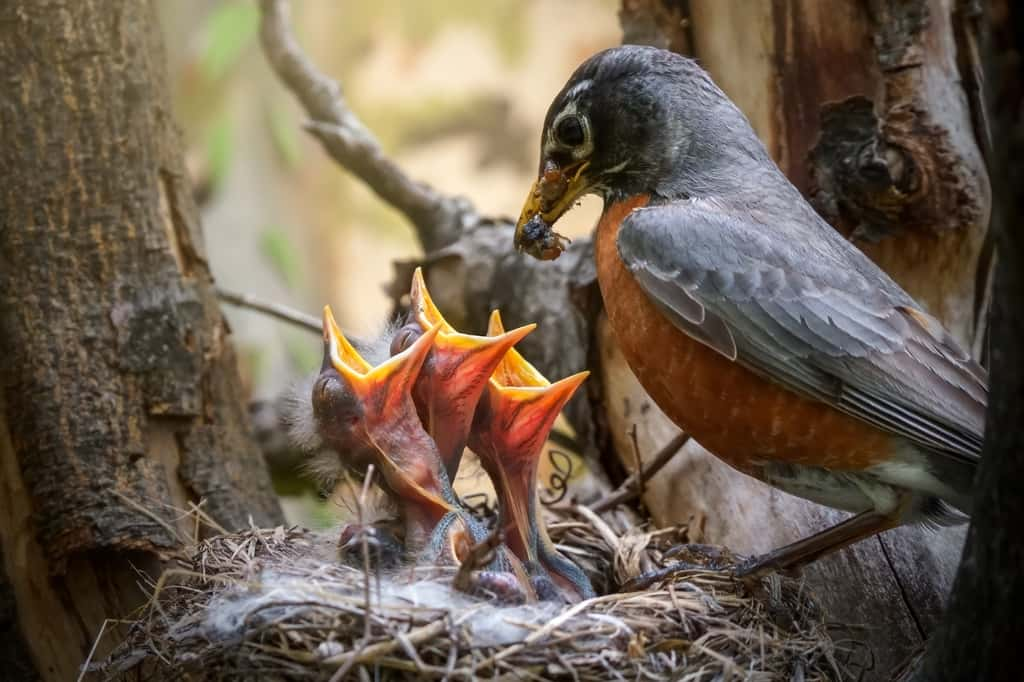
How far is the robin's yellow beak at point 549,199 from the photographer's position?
8.36 feet

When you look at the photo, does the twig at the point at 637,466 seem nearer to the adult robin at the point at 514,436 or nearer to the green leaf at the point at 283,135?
the adult robin at the point at 514,436

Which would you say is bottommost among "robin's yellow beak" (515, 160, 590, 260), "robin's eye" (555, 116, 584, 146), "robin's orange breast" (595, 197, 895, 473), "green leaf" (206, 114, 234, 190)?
"robin's orange breast" (595, 197, 895, 473)

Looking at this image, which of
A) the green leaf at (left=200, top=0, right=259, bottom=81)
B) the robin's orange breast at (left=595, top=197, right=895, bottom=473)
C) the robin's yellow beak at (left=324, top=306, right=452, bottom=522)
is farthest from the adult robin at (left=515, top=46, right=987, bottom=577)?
the green leaf at (left=200, top=0, right=259, bottom=81)

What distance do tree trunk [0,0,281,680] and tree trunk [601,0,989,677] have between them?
125 centimetres

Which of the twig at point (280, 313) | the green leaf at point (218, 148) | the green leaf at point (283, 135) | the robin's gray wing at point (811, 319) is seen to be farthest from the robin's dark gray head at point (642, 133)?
the green leaf at point (283, 135)

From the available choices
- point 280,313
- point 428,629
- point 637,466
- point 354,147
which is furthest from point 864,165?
point 280,313

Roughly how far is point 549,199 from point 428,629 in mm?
1180

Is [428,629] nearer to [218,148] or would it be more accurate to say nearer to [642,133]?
[642,133]

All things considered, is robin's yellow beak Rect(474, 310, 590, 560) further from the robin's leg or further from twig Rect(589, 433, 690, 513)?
twig Rect(589, 433, 690, 513)

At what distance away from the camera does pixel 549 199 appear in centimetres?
257

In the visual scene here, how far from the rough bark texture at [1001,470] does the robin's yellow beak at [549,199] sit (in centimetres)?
120

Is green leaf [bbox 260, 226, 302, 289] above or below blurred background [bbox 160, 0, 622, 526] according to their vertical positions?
below

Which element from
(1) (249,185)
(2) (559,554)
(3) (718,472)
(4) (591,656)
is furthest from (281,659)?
(1) (249,185)

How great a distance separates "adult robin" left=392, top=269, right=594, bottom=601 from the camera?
7.88 ft
